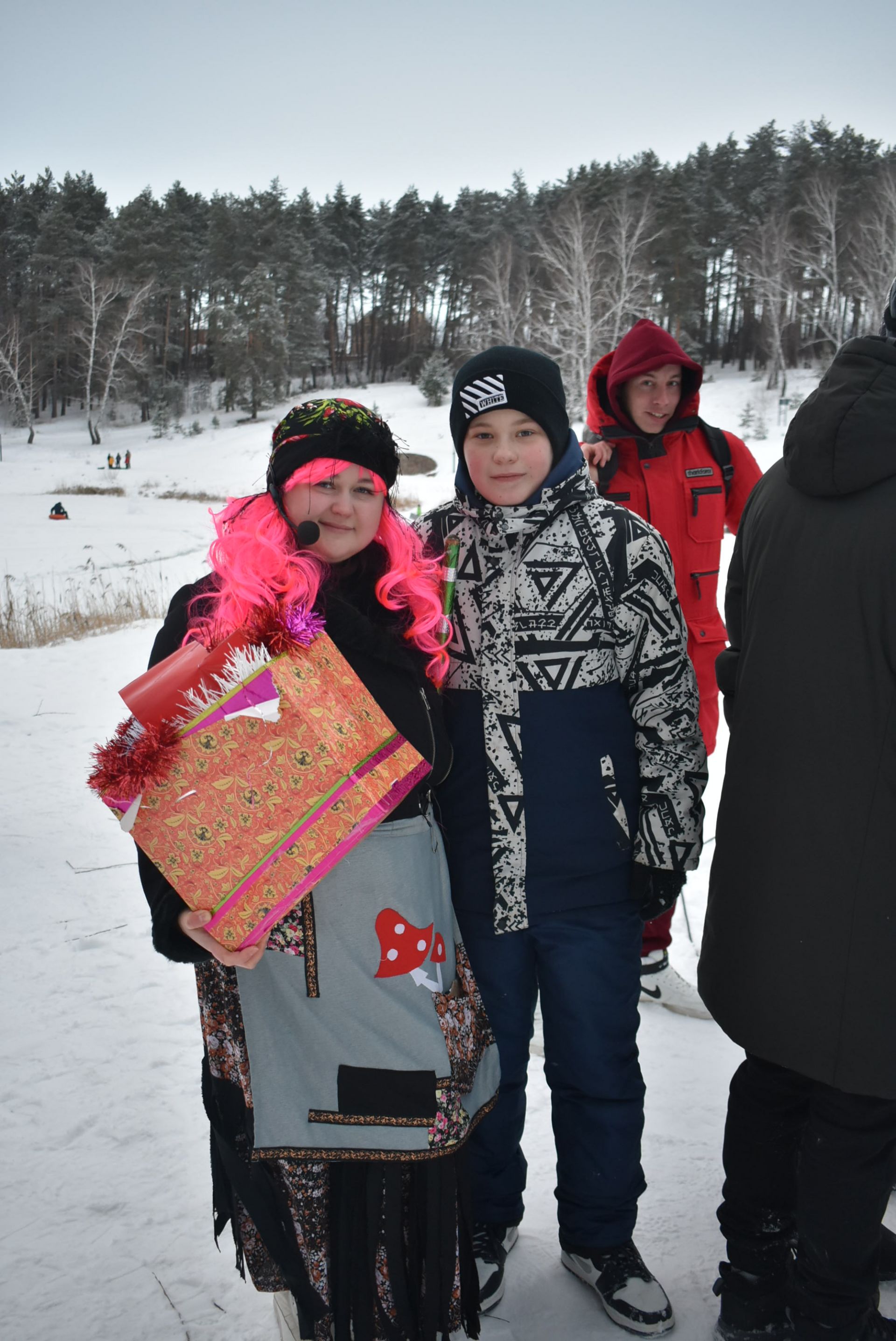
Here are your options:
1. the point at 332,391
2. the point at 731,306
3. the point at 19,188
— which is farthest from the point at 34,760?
the point at 19,188

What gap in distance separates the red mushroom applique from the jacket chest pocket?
5.95 ft

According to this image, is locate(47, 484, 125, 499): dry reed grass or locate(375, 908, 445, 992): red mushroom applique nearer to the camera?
locate(375, 908, 445, 992): red mushroom applique

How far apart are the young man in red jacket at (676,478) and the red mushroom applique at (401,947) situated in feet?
4.96

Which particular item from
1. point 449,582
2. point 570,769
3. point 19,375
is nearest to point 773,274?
point 19,375

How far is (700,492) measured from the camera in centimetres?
288

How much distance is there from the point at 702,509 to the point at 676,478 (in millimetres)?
140

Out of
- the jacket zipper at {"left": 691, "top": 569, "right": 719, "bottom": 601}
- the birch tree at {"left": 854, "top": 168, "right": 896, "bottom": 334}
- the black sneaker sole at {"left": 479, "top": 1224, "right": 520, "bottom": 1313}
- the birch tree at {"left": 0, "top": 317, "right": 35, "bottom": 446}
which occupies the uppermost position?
the birch tree at {"left": 854, "top": 168, "right": 896, "bottom": 334}

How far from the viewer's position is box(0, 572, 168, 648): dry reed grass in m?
7.66

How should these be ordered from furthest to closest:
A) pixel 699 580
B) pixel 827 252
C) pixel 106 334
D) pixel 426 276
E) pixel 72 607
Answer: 1. pixel 426 276
2. pixel 106 334
3. pixel 827 252
4. pixel 72 607
5. pixel 699 580

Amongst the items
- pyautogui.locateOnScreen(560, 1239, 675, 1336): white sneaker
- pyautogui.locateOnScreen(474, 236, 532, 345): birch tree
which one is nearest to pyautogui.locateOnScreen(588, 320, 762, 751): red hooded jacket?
pyautogui.locateOnScreen(560, 1239, 675, 1336): white sneaker

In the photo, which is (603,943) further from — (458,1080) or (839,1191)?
(839,1191)

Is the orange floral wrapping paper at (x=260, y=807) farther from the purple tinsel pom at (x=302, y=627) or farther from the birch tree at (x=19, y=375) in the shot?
the birch tree at (x=19, y=375)

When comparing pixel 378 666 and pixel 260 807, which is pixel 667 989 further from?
pixel 260 807

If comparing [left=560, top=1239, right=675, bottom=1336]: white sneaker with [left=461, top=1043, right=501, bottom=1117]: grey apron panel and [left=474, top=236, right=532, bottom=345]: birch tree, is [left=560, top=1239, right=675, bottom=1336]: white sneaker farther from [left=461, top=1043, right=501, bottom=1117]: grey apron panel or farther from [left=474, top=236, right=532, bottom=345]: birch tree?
[left=474, top=236, right=532, bottom=345]: birch tree
